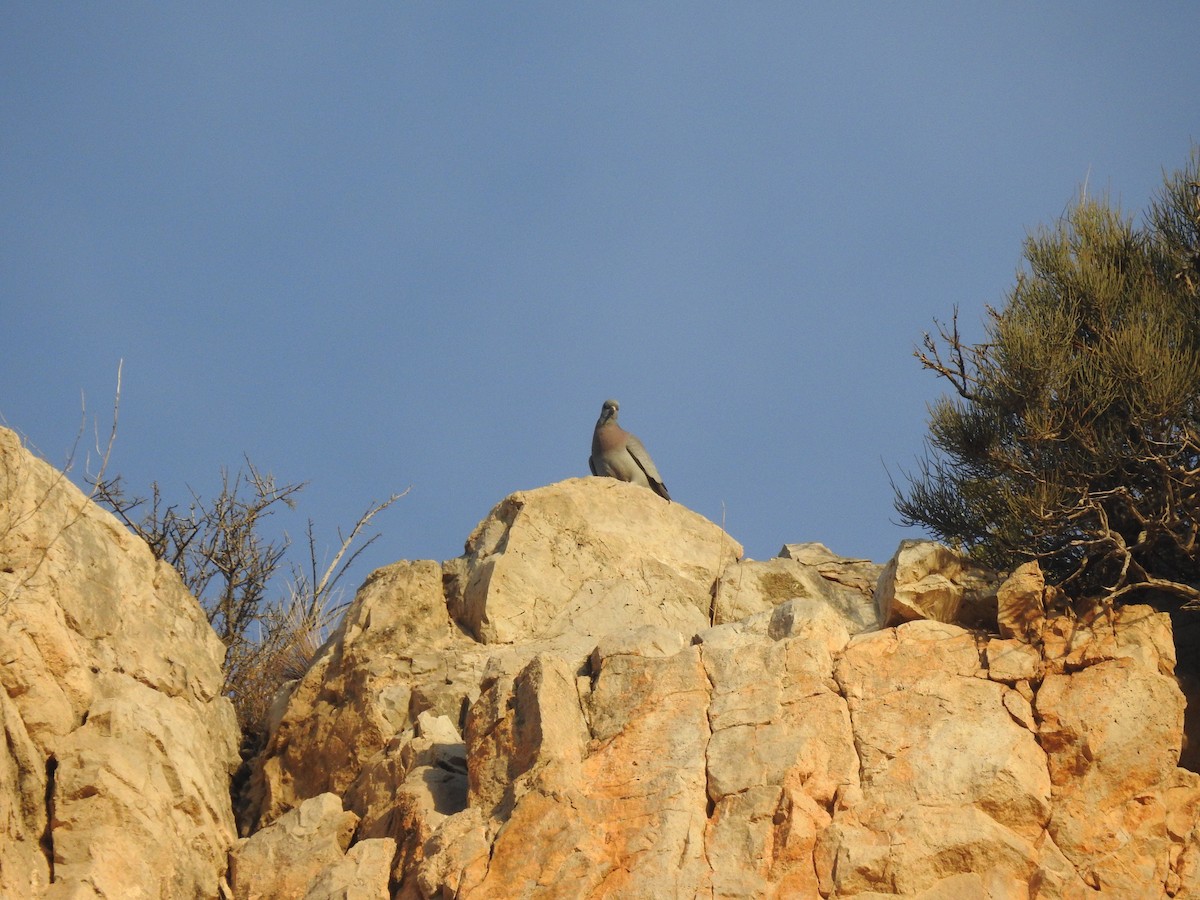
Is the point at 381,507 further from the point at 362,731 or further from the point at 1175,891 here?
the point at 1175,891

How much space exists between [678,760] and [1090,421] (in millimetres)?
3799

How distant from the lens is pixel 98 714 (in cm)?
837

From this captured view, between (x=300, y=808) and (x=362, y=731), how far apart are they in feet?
2.78

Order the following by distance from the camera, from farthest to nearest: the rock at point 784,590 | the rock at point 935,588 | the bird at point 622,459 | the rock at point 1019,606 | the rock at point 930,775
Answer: the bird at point 622,459 < the rock at point 784,590 < the rock at point 935,588 < the rock at point 1019,606 < the rock at point 930,775

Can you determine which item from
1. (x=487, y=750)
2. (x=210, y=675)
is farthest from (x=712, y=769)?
(x=210, y=675)

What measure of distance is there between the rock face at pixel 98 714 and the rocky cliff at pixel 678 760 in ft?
0.08

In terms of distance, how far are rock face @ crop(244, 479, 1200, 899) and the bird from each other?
186 inches

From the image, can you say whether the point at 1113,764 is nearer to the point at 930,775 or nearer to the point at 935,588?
the point at 930,775

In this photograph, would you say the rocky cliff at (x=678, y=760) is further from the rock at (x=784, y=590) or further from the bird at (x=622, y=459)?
the bird at (x=622, y=459)

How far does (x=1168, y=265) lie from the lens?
10.6 metres

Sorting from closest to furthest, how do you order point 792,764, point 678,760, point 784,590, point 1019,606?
1. point 792,764
2. point 678,760
3. point 1019,606
4. point 784,590

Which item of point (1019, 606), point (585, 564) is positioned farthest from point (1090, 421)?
point (585, 564)

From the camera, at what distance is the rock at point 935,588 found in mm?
8977

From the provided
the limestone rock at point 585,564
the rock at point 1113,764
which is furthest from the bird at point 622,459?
the rock at point 1113,764
